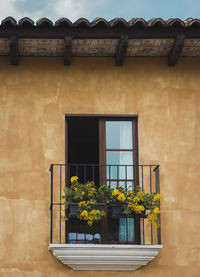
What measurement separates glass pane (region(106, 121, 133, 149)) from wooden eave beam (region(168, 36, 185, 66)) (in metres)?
1.41

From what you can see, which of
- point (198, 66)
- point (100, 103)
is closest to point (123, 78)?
point (100, 103)

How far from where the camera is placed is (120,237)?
11125mm

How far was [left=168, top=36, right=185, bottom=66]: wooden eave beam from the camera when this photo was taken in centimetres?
1130

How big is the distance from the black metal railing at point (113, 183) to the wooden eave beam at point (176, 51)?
80.9 inches

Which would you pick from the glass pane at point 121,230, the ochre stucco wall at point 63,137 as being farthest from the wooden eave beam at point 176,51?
the glass pane at point 121,230

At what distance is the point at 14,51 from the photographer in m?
11.4

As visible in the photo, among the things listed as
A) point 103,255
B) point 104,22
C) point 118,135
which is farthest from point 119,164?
point 104,22

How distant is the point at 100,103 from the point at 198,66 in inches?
80.2

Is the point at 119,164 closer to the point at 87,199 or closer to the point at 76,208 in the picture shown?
the point at 87,199

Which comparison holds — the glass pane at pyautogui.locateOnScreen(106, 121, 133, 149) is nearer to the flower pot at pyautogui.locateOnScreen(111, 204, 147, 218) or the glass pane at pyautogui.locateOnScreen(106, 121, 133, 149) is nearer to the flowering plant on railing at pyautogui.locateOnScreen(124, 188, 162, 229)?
the flowering plant on railing at pyautogui.locateOnScreen(124, 188, 162, 229)

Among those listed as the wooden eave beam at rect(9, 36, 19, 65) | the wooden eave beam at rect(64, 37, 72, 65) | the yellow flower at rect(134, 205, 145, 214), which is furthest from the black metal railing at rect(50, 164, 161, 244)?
the wooden eave beam at rect(9, 36, 19, 65)

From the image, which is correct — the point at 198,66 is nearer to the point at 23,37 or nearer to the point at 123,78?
the point at 123,78

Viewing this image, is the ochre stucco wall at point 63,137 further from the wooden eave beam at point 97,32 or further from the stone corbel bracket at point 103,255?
the wooden eave beam at point 97,32

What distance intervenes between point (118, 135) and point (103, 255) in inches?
92.5
